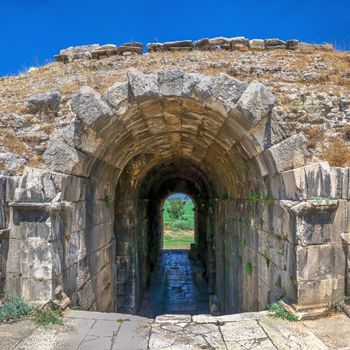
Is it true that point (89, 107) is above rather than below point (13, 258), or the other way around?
above

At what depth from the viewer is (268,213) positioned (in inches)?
257

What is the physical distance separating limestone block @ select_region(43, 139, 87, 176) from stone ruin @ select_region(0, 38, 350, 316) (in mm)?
16

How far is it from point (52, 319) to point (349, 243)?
4.35 metres

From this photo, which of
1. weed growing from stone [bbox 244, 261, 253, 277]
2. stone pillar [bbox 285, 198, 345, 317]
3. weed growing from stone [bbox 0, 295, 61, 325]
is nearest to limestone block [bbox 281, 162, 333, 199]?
stone pillar [bbox 285, 198, 345, 317]

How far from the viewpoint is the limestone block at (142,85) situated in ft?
19.1

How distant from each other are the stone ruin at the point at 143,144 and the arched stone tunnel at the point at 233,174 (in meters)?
0.02

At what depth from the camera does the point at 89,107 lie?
5.88 m

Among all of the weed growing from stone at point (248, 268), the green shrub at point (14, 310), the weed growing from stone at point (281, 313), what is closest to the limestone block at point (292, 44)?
the weed growing from stone at point (248, 268)

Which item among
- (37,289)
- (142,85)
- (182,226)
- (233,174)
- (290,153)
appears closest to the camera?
(37,289)

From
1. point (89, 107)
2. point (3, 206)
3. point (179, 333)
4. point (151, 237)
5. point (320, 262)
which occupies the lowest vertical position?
point (151, 237)

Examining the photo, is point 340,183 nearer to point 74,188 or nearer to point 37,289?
point 74,188

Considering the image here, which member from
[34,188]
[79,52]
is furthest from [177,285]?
[34,188]

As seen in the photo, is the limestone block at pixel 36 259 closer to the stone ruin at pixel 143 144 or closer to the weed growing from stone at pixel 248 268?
the stone ruin at pixel 143 144

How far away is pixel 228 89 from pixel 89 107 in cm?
228
